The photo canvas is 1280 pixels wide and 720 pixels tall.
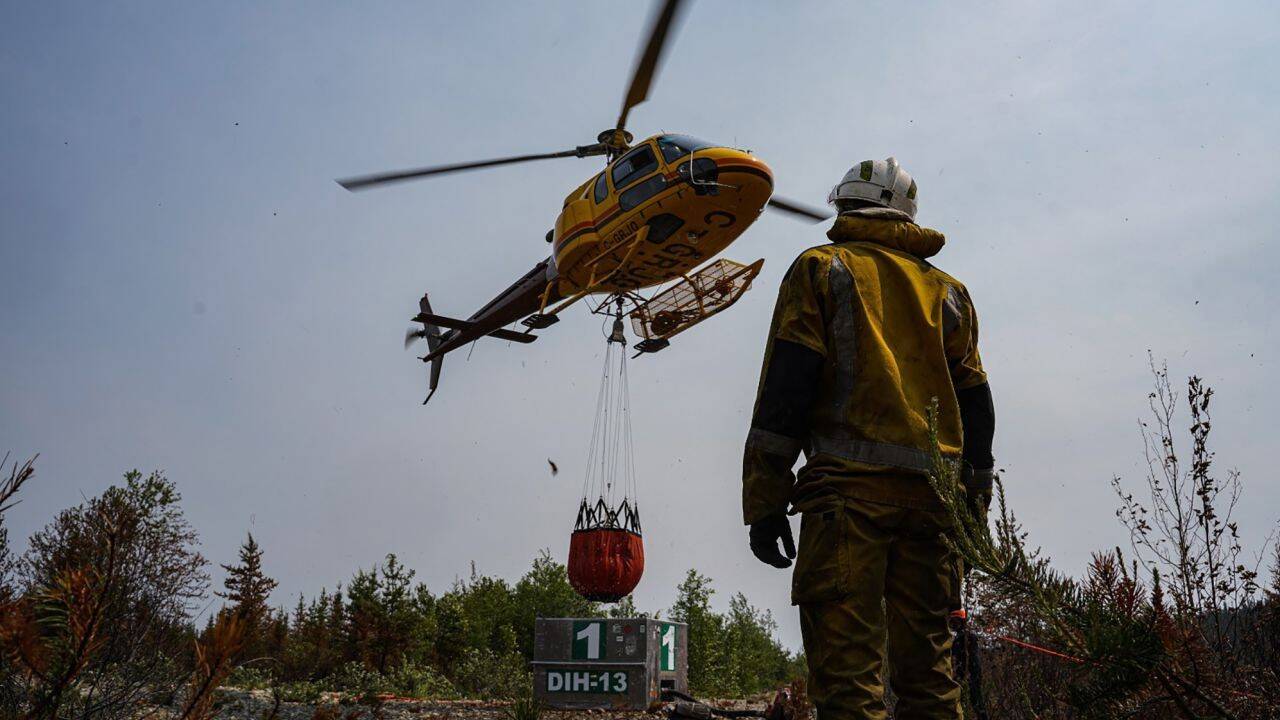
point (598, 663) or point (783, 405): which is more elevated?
point (783, 405)

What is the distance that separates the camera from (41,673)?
1.57 meters

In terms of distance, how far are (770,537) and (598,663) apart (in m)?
5.71

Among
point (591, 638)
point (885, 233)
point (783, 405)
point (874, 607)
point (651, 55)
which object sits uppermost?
point (651, 55)

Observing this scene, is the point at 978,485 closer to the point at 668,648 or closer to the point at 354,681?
the point at 668,648

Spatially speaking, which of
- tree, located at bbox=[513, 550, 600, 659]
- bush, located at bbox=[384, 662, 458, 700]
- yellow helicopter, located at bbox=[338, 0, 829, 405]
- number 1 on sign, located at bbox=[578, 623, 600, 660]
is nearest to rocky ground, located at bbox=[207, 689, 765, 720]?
number 1 on sign, located at bbox=[578, 623, 600, 660]

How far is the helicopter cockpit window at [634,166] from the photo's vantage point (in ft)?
32.7

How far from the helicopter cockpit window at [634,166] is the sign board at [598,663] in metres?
5.00

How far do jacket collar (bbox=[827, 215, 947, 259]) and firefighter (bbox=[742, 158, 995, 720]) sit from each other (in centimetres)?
7

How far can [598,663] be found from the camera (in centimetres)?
786

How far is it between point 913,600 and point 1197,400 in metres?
4.17

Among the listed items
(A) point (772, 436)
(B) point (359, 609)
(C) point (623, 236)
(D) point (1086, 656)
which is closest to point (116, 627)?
(A) point (772, 436)

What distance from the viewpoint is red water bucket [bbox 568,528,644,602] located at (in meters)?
9.17

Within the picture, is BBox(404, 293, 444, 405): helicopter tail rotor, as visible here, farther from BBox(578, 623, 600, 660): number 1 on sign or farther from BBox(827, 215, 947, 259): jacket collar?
BBox(827, 215, 947, 259): jacket collar

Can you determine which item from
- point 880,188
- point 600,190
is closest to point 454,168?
point 600,190
